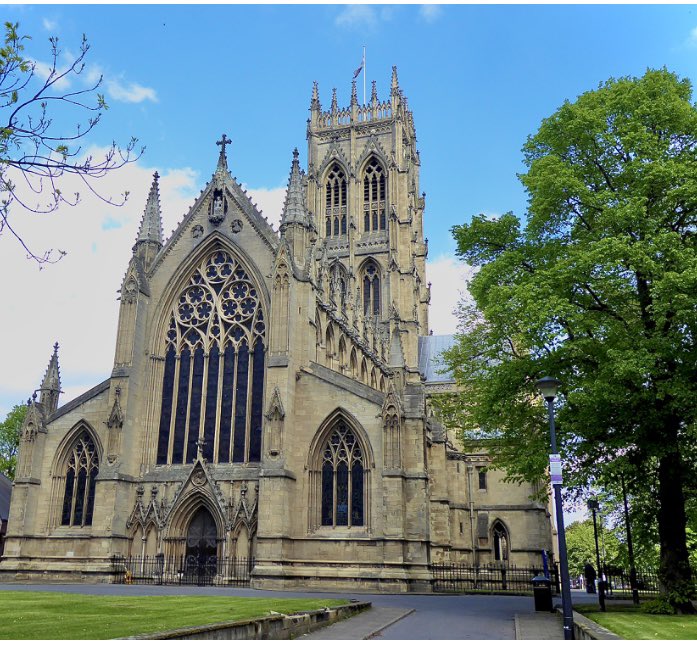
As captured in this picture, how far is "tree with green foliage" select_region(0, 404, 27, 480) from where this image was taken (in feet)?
192

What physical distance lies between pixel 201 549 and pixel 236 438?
16.6 feet

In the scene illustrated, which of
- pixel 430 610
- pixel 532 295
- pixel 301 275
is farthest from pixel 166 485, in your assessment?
pixel 532 295

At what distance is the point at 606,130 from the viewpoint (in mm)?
20172

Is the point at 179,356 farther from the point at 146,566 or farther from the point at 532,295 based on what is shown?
the point at 532,295

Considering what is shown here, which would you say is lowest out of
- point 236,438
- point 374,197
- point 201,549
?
point 201,549

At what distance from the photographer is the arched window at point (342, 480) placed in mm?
30656

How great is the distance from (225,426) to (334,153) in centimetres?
4009

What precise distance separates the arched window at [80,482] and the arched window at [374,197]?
120 ft

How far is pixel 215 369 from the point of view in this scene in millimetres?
34625

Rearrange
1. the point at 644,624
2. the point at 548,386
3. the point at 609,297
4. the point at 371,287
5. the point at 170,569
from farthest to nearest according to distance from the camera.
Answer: the point at 371,287, the point at 170,569, the point at 609,297, the point at 548,386, the point at 644,624

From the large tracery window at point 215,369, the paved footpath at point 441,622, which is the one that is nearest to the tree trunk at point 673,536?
the paved footpath at point 441,622

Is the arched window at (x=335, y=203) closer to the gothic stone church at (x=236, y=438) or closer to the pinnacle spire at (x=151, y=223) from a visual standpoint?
the gothic stone church at (x=236, y=438)

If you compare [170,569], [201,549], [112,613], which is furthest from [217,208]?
[112,613]

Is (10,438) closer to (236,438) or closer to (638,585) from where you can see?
(236,438)
